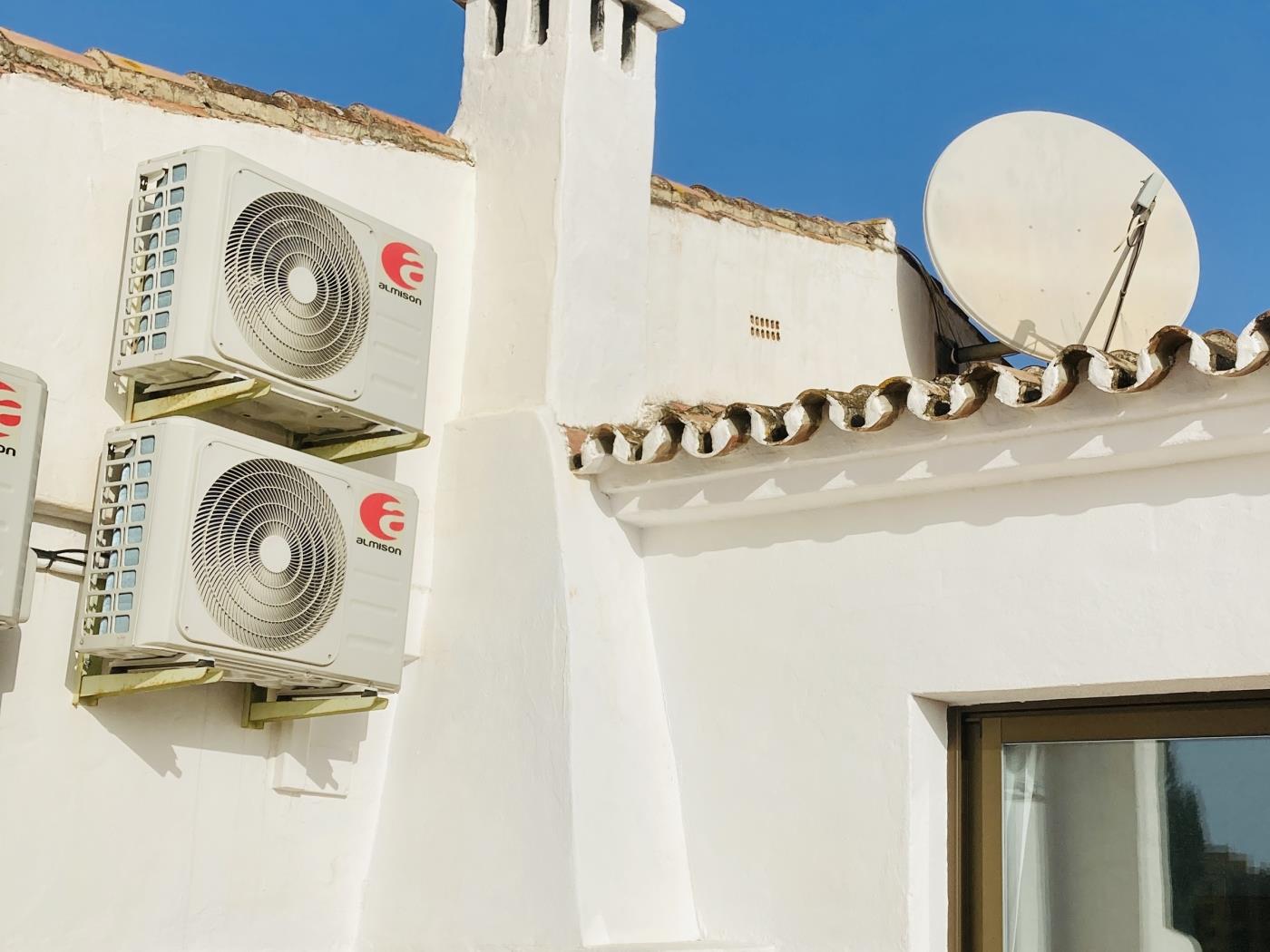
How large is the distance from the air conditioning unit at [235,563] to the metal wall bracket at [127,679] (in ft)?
0.11

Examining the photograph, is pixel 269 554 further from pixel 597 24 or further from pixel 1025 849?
pixel 597 24

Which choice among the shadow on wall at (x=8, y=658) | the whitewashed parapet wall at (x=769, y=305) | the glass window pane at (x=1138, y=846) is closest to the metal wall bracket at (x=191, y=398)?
the shadow on wall at (x=8, y=658)

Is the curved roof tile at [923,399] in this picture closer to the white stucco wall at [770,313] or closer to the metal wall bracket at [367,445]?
the metal wall bracket at [367,445]

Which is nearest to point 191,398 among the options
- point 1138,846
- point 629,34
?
point 629,34

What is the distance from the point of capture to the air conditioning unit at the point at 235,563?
418cm

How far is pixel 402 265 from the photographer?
505 centimetres

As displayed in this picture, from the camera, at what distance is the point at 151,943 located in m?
4.56

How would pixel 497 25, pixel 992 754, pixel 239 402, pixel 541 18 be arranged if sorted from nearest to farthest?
1. pixel 239 402
2. pixel 992 754
3. pixel 541 18
4. pixel 497 25

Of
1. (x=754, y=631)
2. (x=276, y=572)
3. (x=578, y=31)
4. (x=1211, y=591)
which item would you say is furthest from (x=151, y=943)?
(x=578, y=31)

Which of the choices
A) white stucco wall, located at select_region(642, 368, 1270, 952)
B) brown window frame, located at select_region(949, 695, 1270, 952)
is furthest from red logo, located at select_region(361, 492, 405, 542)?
brown window frame, located at select_region(949, 695, 1270, 952)

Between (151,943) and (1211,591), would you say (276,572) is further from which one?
(1211,591)

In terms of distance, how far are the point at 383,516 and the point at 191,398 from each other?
0.67m

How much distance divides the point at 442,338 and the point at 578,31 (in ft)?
4.22

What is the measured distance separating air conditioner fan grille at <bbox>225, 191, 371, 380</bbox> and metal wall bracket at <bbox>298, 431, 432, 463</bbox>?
34cm
